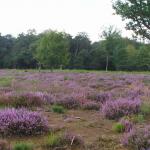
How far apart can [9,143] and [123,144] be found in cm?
212

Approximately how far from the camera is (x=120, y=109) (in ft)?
33.1

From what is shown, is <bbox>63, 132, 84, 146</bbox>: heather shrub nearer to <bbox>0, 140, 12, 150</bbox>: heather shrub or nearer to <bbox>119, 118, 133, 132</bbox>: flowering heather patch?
<bbox>0, 140, 12, 150</bbox>: heather shrub

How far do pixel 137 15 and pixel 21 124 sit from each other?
17.5m

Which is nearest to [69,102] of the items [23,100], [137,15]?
[23,100]

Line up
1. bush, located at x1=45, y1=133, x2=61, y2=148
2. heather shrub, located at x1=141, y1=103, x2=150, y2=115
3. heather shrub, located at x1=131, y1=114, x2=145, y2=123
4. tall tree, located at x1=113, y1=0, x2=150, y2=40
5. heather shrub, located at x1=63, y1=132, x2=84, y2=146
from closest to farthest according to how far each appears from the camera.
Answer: bush, located at x1=45, y1=133, x2=61, y2=148 → heather shrub, located at x1=63, y1=132, x2=84, y2=146 → heather shrub, located at x1=131, y1=114, x2=145, y2=123 → heather shrub, located at x1=141, y1=103, x2=150, y2=115 → tall tree, located at x1=113, y1=0, x2=150, y2=40

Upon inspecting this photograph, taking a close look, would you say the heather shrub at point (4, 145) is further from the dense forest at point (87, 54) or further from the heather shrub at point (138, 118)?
the dense forest at point (87, 54)

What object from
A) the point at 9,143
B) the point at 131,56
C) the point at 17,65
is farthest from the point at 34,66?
the point at 9,143

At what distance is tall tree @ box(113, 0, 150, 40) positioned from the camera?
23328 mm

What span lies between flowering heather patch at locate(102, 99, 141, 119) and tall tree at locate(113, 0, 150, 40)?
13.4m

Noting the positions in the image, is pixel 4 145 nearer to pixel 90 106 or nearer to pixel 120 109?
pixel 120 109

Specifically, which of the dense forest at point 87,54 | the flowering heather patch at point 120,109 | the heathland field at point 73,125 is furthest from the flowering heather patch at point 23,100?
the dense forest at point 87,54

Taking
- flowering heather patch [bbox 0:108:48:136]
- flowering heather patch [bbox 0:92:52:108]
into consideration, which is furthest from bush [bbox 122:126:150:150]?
flowering heather patch [bbox 0:92:52:108]

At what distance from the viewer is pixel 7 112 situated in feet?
26.8

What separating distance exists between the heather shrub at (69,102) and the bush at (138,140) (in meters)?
4.78
